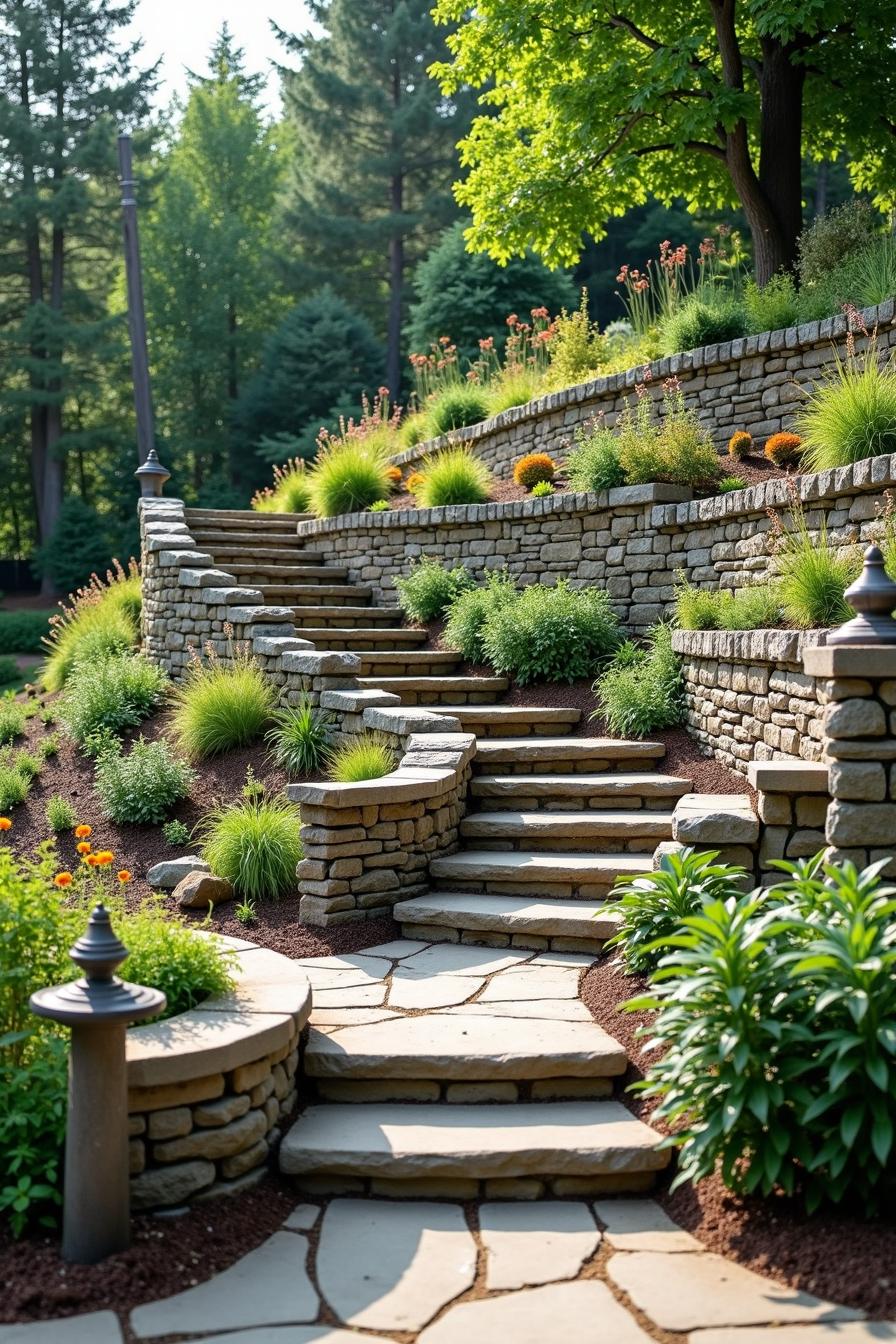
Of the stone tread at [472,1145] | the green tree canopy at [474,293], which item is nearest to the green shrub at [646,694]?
the stone tread at [472,1145]

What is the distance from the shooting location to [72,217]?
22312 millimetres

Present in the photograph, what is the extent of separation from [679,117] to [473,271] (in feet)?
27.6

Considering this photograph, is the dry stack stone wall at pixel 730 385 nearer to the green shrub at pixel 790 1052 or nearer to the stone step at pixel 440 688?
the stone step at pixel 440 688

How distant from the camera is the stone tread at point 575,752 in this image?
6602 millimetres

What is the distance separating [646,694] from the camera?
6.94 m

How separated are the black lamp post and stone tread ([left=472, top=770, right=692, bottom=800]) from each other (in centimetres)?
346

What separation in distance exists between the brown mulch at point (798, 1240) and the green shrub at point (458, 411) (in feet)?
29.7

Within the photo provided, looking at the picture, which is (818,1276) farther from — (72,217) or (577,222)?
(72,217)

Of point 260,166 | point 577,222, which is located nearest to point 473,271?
point 577,222

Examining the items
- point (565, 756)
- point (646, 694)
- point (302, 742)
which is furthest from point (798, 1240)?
point (302, 742)

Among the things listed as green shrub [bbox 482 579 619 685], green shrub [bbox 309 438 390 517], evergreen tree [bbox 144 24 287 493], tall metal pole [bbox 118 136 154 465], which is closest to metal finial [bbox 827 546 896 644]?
green shrub [bbox 482 579 619 685]

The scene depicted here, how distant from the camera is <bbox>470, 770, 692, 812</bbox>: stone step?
243 inches

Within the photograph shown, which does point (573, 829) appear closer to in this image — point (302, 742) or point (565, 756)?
point (565, 756)

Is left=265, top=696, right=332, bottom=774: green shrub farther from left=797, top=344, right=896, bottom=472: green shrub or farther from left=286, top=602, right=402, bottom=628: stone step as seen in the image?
left=797, top=344, right=896, bottom=472: green shrub
